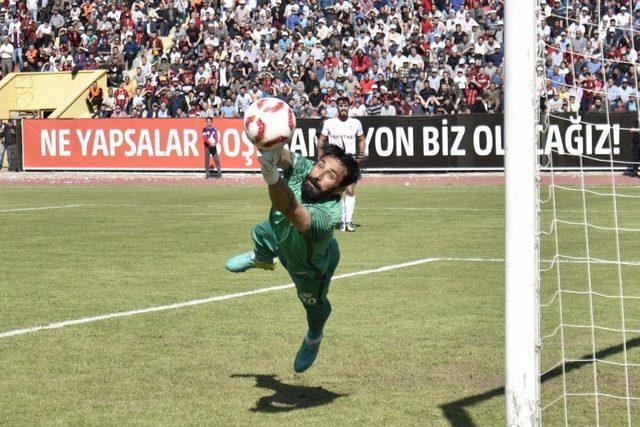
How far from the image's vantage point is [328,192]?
708 centimetres

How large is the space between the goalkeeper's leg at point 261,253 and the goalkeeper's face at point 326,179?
1.07 metres

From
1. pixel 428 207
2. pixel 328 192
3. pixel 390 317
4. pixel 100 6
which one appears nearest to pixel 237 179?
pixel 428 207

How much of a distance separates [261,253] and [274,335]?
143 centimetres

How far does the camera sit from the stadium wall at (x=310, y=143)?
3056 cm

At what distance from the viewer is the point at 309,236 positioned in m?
6.88

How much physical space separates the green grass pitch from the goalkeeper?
57 cm

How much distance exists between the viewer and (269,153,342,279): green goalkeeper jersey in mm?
6863

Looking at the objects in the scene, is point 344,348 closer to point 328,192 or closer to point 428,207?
point 328,192

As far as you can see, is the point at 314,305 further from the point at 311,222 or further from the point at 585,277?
the point at 585,277

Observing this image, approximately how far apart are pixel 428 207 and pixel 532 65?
56.4 feet

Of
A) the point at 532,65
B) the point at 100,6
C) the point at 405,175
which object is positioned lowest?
the point at 405,175

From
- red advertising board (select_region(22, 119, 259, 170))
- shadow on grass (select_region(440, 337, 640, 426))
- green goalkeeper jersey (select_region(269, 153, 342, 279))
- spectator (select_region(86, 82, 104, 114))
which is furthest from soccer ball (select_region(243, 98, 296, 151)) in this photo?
spectator (select_region(86, 82, 104, 114))

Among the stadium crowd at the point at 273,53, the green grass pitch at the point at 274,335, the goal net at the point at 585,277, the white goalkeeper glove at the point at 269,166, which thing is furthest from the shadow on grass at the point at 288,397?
the stadium crowd at the point at 273,53

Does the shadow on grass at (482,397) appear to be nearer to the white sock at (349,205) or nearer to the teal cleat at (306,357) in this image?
the teal cleat at (306,357)
